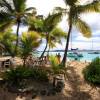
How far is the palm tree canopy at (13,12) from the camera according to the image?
40312 mm

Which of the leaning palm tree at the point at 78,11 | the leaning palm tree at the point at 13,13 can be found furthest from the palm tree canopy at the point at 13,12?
the leaning palm tree at the point at 78,11

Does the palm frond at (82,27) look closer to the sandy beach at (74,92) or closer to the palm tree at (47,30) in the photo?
the sandy beach at (74,92)

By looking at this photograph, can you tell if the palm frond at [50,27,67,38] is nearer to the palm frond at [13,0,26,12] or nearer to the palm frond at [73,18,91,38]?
the palm frond at [13,0,26,12]

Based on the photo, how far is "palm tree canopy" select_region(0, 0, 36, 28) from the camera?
132ft

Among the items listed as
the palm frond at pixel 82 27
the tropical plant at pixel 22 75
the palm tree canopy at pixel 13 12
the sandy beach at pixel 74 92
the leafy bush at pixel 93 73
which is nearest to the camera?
the sandy beach at pixel 74 92

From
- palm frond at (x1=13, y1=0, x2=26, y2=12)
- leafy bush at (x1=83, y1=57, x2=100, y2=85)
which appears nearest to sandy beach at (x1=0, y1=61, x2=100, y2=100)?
leafy bush at (x1=83, y1=57, x2=100, y2=85)

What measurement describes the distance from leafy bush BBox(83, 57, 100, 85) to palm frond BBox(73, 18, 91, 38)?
2846 millimetres

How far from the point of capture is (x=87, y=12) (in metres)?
28.7

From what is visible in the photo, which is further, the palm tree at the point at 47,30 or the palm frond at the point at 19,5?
the palm frond at the point at 19,5

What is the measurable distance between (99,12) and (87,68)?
480 centimetres

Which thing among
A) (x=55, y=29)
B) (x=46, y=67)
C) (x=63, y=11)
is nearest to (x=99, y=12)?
(x=63, y=11)

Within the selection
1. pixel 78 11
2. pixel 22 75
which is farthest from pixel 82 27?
pixel 22 75

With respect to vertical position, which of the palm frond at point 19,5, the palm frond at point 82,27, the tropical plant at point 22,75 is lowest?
the tropical plant at point 22,75

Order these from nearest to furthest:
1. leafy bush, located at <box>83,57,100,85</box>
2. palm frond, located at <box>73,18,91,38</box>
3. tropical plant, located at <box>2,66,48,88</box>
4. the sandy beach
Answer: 1. the sandy beach
2. tropical plant, located at <box>2,66,48,88</box>
3. leafy bush, located at <box>83,57,100,85</box>
4. palm frond, located at <box>73,18,91,38</box>
